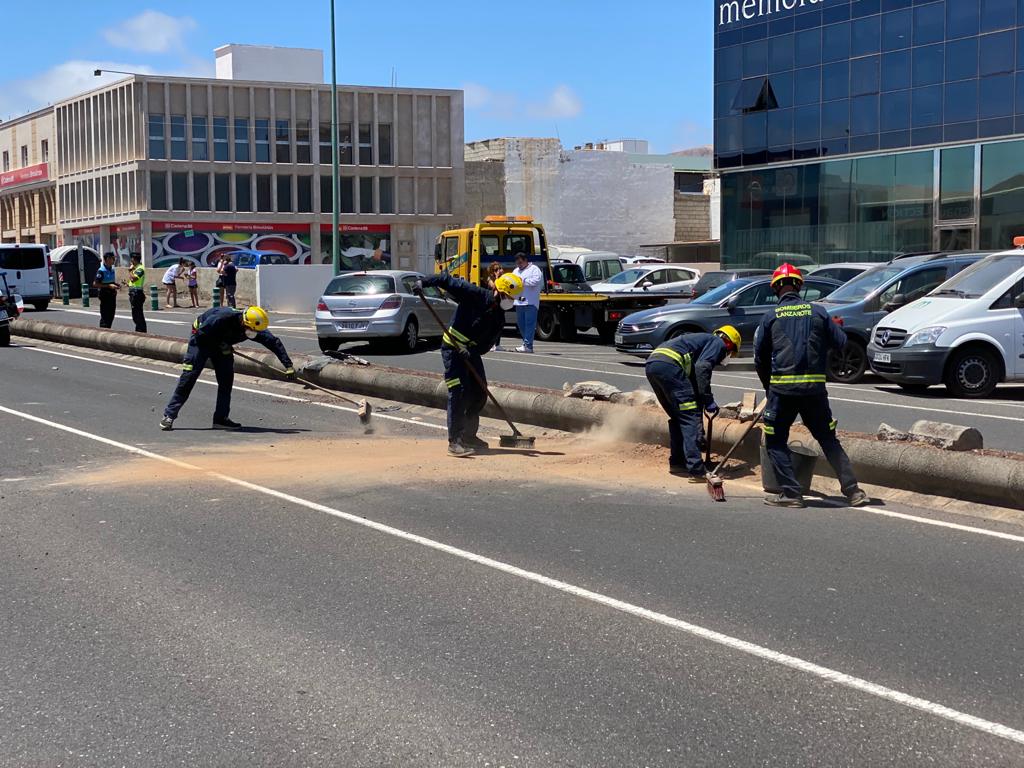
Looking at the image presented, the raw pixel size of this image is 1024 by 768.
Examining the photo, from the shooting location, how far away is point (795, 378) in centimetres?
897

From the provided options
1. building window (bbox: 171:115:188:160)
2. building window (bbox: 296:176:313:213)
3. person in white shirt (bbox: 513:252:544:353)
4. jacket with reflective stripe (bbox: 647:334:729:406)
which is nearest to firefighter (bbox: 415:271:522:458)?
jacket with reflective stripe (bbox: 647:334:729:406)

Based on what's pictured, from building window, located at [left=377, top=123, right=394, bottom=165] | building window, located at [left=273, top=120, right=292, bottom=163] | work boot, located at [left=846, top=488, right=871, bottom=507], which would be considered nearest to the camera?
work boot, located at [left=846, top=488, right=871, bottom=507]

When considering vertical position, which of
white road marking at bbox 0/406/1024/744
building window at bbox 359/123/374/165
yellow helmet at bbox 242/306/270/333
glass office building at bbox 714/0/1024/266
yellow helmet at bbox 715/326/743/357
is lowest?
white road marking at bbox 0/406/1024/744

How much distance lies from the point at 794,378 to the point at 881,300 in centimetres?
1019

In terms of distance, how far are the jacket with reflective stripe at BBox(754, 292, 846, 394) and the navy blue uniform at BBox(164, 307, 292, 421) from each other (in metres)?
5.90

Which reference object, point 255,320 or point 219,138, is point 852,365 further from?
point 219,138

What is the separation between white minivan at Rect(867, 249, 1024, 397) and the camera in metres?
15.9

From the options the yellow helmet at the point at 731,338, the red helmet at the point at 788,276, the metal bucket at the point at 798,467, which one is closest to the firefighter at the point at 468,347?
the yellow helmet at the point at 731,338

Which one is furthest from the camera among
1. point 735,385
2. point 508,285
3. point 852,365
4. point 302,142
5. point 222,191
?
point 302,142

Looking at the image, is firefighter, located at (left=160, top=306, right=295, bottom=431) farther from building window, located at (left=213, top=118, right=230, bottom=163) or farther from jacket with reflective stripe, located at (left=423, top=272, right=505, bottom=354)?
building window, located at (left=213, top=118, right=230, bottom=163)

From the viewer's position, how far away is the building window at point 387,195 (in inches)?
2949

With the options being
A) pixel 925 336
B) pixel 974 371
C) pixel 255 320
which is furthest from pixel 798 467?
pixel 974 371

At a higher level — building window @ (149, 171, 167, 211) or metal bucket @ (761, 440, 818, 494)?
building window @ (149, 171, 167, 211)

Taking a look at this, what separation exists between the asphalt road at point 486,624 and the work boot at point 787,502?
0.51 feet
